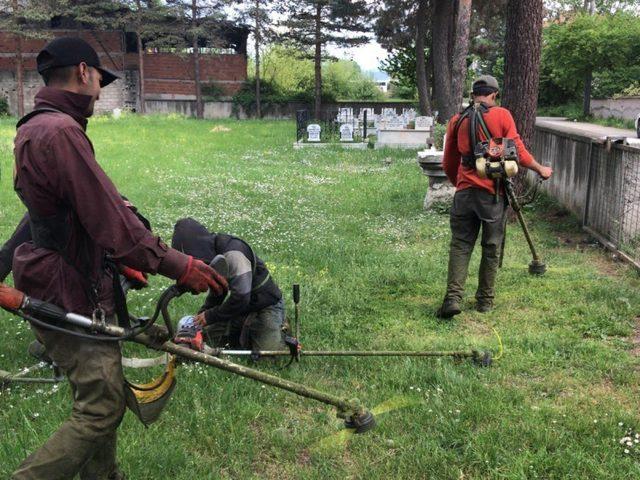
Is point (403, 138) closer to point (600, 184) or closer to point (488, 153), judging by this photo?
point (600, 184)

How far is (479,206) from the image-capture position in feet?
18.1

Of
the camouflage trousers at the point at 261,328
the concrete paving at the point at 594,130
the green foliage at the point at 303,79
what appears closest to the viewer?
the camouflage trousers at the point at 261,328

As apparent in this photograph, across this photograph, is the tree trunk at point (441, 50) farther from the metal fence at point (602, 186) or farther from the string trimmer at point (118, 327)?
the string trimmer at point (118, 327)

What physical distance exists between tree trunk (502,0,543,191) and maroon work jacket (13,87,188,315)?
7.87 meters

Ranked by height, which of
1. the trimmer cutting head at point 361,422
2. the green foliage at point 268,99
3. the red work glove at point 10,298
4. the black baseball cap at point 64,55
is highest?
the green foliage at point 268,99

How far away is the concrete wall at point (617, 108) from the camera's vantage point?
29344 millimetres

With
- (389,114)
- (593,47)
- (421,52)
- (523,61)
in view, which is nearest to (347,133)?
(389,114)

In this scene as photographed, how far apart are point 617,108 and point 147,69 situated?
31.2 meters

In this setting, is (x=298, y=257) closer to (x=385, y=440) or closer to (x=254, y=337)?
(x=254, y=337)

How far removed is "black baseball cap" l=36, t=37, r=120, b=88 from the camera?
2.60 meters

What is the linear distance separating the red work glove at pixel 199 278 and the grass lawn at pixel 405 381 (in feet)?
3.81

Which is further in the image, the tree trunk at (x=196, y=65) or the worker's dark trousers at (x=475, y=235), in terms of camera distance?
the tree trunk at (x=196, y=65)

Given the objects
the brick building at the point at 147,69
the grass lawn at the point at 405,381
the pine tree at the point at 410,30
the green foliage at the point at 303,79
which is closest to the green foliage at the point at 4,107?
the brick building at the point at 147,69

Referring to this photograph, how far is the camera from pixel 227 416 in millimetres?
3773
